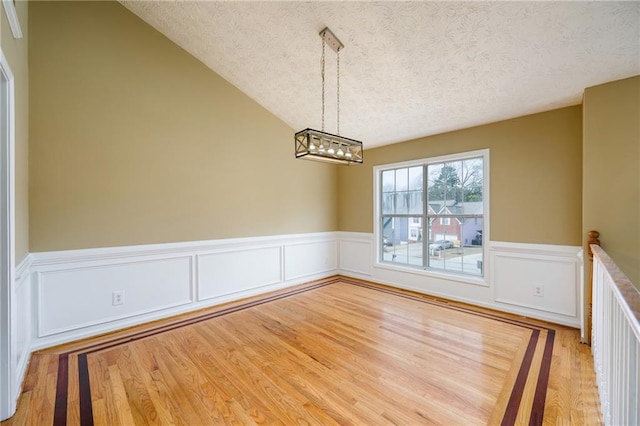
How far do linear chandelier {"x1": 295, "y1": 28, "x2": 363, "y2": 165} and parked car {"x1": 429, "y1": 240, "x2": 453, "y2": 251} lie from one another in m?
2.19

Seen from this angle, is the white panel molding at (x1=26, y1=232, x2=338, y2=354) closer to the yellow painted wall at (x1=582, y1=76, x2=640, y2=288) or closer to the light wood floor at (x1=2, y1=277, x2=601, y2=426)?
the light wood floor at (x1=2, y1=277, x2=601, y2=426)

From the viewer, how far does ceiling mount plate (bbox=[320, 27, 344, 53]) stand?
8.90 feet

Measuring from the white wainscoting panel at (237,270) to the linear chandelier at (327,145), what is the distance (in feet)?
6.97

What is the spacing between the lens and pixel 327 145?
2521 millimetres

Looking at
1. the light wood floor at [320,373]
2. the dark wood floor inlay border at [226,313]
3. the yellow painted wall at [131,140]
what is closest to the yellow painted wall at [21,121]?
the yellow painted wall at [131,140]

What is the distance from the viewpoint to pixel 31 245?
259cm

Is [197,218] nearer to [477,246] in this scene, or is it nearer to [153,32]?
[153,32]

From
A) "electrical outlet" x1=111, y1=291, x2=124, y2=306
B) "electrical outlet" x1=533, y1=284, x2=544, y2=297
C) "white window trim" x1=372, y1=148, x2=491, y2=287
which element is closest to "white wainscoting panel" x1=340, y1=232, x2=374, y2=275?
"white window trim" x1=372, y1=148, x2=491, y2=287

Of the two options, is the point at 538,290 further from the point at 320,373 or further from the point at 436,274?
the point at 320,373

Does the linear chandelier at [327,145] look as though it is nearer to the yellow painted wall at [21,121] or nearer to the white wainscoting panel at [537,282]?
the yellow painted wall at [21,121]

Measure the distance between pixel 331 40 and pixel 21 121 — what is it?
280 cm

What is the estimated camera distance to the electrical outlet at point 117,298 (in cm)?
302

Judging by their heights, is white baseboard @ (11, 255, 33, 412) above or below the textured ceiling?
below

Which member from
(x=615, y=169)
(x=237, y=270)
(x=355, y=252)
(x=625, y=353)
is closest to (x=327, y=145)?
(x=625, y=353)
